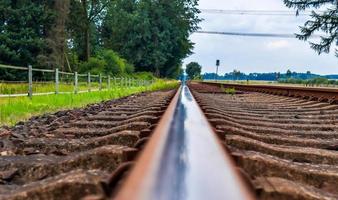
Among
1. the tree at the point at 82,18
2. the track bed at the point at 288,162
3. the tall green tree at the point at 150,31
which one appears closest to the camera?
the track bed at the point at 288,162

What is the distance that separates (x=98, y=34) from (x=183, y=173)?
68600 millimetres

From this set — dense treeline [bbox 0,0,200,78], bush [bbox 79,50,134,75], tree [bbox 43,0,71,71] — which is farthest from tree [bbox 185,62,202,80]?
tree [bbox 43,0,71,71]

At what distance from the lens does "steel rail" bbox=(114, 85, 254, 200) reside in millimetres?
1089

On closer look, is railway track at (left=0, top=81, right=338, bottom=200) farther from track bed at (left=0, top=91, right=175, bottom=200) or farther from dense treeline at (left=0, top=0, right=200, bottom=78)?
dense treeline at (left=0, top=0, right=200, bottom=78)

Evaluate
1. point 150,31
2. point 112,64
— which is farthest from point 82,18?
point 150,31

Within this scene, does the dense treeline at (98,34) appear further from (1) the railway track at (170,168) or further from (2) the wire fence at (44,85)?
(1) the railway track at (170,168)

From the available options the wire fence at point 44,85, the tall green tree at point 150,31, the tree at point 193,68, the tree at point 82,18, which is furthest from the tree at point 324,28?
the tree at point 193,68

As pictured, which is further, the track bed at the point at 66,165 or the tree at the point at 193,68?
the tree at the point at 193,68

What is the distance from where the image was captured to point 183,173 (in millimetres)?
1316

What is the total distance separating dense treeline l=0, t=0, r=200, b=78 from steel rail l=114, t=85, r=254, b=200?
28878mm

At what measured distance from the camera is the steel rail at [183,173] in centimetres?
109

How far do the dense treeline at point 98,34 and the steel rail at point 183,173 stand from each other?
94.7 ft

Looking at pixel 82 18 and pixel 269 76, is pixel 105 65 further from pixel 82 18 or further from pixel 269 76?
pixel 269 76

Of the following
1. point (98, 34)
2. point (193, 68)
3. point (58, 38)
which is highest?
point (98, 34)
